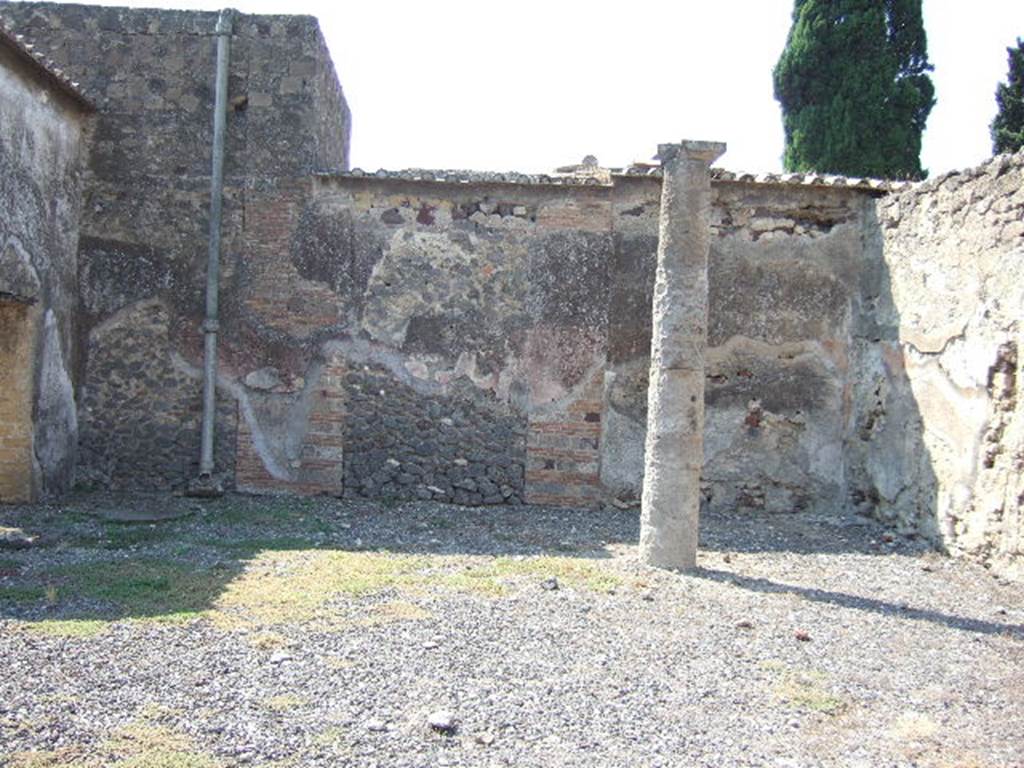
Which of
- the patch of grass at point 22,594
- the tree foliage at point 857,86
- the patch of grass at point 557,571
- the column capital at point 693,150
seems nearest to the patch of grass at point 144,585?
the patch of grass at point 22,594

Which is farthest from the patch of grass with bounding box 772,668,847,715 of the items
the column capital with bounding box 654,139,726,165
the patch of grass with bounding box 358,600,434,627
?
the column capital with bounding box 654,139,726,165

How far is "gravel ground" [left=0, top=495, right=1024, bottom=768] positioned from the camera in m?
3.55

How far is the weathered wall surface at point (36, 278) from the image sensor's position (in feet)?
25.2

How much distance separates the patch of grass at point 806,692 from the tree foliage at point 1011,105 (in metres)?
10.8

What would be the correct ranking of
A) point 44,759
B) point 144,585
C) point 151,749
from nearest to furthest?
point 44,759, point 151,749, point 144,585

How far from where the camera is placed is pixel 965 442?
728 cm

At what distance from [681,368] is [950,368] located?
7.51ft

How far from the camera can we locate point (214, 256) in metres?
8.98

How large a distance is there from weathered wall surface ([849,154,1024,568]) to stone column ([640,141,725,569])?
2072 mm

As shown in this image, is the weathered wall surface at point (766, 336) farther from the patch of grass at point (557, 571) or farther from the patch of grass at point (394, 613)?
the patch of grass at point (394, 613)

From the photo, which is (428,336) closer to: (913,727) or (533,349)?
(533,349)

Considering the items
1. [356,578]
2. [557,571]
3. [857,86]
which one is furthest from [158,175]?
[857,86]

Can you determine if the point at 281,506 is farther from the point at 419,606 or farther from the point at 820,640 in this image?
the point at 820,640

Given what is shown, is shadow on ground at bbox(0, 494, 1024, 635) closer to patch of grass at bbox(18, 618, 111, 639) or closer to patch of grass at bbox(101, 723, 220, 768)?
patch of grass at bbox(18, 618, 111, 639)
